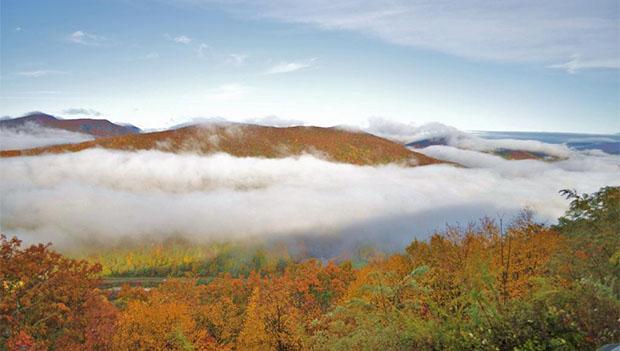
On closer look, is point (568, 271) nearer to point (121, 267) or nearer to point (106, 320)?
point (106, 320)

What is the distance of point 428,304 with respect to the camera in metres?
12.6

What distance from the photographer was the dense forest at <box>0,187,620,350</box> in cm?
788

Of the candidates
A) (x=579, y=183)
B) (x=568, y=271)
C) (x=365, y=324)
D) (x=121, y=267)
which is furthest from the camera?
(x=579, y=183)

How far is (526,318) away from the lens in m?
7.89

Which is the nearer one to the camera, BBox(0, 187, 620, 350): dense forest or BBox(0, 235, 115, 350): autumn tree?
BBox(0, 187, 620, 350): dense forest

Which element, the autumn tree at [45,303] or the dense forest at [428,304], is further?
the autumn tree at [45,303]

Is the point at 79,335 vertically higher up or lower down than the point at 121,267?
higher up

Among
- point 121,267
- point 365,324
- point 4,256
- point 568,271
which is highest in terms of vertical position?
point 568,271

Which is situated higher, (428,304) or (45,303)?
(428,304)

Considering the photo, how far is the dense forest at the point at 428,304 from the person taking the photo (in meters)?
7.88

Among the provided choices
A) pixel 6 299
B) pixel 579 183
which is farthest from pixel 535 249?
pixel 579 183

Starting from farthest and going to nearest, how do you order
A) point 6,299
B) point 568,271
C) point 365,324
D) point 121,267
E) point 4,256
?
point 121,267, point 4,256, point 6,299, point 568,271, point 365,324

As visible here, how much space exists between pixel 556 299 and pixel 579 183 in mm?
202599

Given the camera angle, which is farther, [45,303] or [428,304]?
[45,303]
